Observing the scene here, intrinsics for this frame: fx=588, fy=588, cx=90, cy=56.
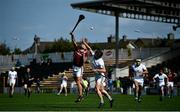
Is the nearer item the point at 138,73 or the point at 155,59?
the point at 138,73

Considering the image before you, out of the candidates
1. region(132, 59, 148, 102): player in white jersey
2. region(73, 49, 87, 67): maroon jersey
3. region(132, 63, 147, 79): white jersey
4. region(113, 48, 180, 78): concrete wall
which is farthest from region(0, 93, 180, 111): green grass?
region(113, 48, 180, 78): concrete wall

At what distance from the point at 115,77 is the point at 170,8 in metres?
10.8

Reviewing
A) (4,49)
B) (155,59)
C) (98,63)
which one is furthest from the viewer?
(4,49)

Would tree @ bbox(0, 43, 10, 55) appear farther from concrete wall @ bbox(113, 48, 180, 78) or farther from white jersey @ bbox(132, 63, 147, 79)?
white jersey @ bbox(132, 63, 147, 79)

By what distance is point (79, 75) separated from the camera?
22688mm

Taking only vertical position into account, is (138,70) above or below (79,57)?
below

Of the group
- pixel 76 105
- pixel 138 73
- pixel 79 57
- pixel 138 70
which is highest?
pixel 79 57

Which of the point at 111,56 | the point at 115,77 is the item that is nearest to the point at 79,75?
the point at 115,77

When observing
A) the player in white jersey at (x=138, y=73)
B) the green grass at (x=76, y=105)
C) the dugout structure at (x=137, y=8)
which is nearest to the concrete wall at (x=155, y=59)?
the dugout structure at (x=137, y=8)

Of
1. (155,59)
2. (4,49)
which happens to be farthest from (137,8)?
(4,49)

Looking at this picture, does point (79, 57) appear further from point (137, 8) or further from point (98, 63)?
point (137, 8)

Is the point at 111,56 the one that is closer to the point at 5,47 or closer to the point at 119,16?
the point at 119,16

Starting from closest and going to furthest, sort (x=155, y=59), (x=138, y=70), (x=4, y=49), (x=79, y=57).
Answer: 1. (x=79, y=57)
2. (x=138, y=70)
3. (x=155, y=59)
4. (x=4, y=49)

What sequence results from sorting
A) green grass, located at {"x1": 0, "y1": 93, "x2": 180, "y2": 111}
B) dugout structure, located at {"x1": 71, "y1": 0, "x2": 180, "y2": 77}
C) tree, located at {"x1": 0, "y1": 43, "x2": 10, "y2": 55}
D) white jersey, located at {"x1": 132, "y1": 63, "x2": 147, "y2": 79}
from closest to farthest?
green grass, located at {"x1": 0, "y1": 93, "x2": 180, "y2": 111}, white jersey, located at {"x1": 132, "y1": 63, "x2": 147, "y2": 79}, dugout structure, located at {"x1": 71, "y1": 0, "x2": 180, "y2": 77}, tree, located at {"x1": 0, "y1": 43, "x2": 10, "y2": 55}
